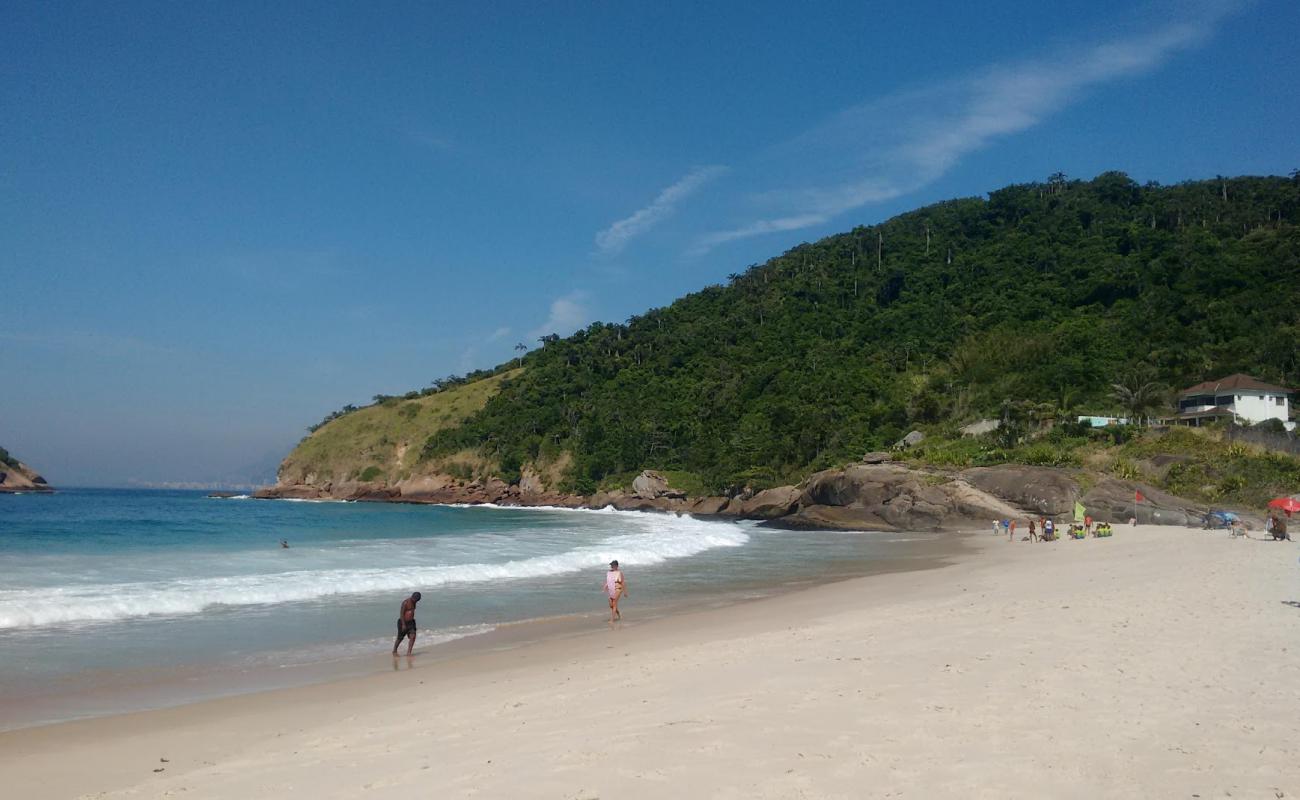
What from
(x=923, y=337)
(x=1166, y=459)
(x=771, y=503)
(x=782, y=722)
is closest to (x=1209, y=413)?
(x=1166, y=459)

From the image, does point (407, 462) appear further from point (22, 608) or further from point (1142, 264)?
point (22, 608)

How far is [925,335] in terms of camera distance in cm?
8531

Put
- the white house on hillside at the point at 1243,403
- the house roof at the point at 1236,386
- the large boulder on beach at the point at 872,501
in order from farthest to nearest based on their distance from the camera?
the house roof at the point at 1236,386
the white house on hillside at the point at 1243,403
the large boulder on beach at the point at 872,501

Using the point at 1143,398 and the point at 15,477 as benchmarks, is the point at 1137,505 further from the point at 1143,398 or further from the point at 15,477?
the point at 15,477

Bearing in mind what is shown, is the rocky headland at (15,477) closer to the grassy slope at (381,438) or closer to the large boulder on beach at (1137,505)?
the grassy slope at (381,438)

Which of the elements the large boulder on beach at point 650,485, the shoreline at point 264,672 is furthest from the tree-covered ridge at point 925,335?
the shoreline at point 264,672

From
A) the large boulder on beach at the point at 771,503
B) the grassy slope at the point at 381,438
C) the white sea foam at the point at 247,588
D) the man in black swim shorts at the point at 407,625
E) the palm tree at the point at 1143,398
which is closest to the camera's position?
the man in black swim shorts at the point at 407,625

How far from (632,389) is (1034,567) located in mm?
83417

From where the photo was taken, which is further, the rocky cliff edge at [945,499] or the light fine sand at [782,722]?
the rocky cliff edge at [945,499]

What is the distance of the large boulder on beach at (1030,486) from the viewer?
43.0 metres

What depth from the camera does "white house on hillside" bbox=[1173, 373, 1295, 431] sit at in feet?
172

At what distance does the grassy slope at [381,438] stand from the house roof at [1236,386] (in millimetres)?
92052

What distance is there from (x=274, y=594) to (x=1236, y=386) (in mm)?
59816

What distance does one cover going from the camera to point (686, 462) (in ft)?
279
